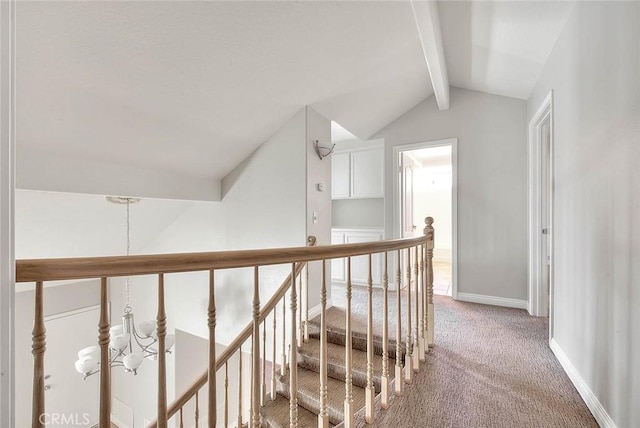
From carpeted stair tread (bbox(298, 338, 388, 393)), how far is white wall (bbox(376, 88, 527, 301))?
1908mm

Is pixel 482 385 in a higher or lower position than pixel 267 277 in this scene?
lower

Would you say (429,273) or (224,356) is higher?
(429,273)

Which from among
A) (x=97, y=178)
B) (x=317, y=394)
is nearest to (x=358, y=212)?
Result: (x=317, y=394)

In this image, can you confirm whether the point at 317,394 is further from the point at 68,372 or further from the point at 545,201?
the point at 68,372

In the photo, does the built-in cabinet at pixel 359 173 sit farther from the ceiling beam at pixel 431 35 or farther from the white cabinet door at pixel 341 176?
the ceiling beam at pixel 431 35

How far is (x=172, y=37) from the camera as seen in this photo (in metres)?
1.78

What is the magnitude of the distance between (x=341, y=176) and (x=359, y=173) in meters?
0.34

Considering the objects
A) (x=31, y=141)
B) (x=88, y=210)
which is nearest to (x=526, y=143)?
(x=31, y=141)

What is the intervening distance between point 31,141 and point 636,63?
353cm

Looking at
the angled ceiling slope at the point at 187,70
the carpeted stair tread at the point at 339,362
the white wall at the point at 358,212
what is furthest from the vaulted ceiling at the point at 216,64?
the carpeted stair tread at the point at 339,362

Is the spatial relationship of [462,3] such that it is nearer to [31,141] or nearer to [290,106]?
[290,106]

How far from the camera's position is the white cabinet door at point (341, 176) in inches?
182

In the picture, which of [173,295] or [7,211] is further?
[173,295]

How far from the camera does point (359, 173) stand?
448 cm
